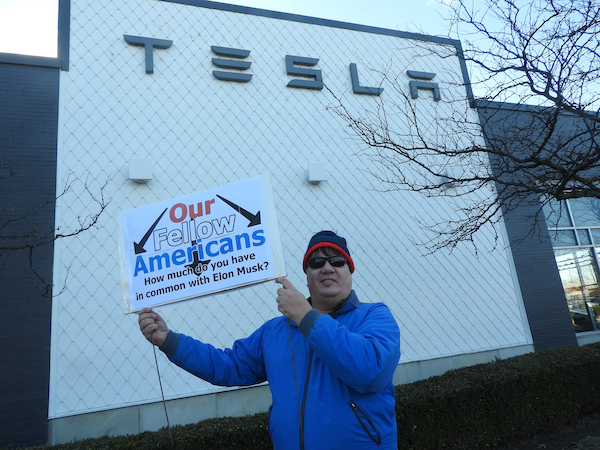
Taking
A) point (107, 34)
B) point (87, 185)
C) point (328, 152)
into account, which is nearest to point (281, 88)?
point (328, 152)

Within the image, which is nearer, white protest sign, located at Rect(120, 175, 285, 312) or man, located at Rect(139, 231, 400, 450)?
man, located at Rect(139, 231, 400, 450)

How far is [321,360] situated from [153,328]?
929mm

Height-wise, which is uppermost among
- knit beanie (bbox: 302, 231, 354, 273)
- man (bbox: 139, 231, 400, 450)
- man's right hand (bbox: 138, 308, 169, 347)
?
knit beanie (bbox: 302, 231, 354, 273)

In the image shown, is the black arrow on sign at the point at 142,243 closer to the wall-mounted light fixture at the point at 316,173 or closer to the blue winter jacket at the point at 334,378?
the blue winter jacket at the point at 334,378

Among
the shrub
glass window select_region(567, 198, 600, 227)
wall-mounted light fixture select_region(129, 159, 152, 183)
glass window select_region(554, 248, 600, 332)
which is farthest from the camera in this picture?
glass window select_region(567, 198, 600, 227)

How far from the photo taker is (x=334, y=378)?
6.16 feet

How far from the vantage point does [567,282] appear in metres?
8.48

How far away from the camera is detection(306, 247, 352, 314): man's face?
7.02 ft

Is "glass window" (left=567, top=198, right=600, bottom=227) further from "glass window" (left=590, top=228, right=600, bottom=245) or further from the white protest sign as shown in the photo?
the white protest sign

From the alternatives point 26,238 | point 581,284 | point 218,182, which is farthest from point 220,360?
point 581,284

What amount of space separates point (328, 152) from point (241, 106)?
1657 mm

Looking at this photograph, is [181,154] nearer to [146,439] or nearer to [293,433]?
[146,439]

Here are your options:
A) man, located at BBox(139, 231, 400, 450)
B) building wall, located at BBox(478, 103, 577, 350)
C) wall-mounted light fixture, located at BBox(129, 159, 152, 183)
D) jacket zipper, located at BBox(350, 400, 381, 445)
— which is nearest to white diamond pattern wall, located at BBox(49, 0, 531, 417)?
wall-mounted light fixture, located at BBox(129, 159, 152, 183)

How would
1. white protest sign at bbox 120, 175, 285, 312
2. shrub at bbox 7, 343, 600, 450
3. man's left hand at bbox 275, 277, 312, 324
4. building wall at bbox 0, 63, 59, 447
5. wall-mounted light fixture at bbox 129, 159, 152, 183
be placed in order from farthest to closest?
wall-mounted light fixture at bbox 129, 159, 152, 183, building wall at bbox 0, 63, 59, 447, shrub at bbox 7, 343, 600, 450, white protest sign at bbox 120, 175, 285, 312, man's left hand at bbox 275, 277, 312, 324
